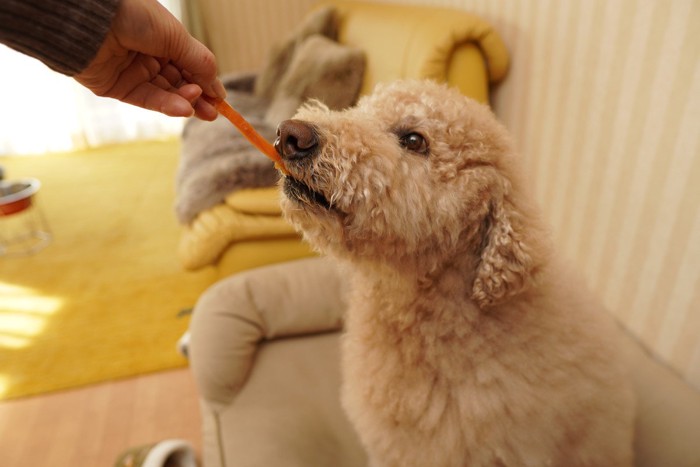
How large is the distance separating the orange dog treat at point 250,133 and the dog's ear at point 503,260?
0.37 meters

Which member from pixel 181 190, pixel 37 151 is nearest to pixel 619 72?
pixel 181 190

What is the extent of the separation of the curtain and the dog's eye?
3582 millimetres

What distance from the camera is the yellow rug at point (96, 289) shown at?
1.89m

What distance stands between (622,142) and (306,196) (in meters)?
0.98

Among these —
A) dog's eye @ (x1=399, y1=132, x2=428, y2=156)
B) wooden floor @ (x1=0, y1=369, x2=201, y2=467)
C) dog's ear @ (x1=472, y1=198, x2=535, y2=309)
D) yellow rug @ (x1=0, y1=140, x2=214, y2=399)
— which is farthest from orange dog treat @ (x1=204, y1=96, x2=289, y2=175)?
yellow rug @ (x1=0, y1=140, x2=214, y2=399)

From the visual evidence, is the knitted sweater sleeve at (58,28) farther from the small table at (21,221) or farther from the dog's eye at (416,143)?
the small table at (21,221)

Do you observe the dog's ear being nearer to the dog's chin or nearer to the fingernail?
the dog's chin

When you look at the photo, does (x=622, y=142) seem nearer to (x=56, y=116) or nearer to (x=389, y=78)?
(x=389, y=78)

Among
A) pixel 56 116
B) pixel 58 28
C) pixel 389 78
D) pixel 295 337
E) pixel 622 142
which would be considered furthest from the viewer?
pixel 56 116

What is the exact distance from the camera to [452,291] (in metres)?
0.89

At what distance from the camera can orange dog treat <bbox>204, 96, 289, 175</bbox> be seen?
Answer: 2.68 ft

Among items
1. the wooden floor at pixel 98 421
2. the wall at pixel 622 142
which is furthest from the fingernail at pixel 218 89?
the wooden floor at pixel 98 421

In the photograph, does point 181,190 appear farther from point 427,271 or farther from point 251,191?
point 427,271

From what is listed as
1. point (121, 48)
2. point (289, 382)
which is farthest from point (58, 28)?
point (289, 382)
